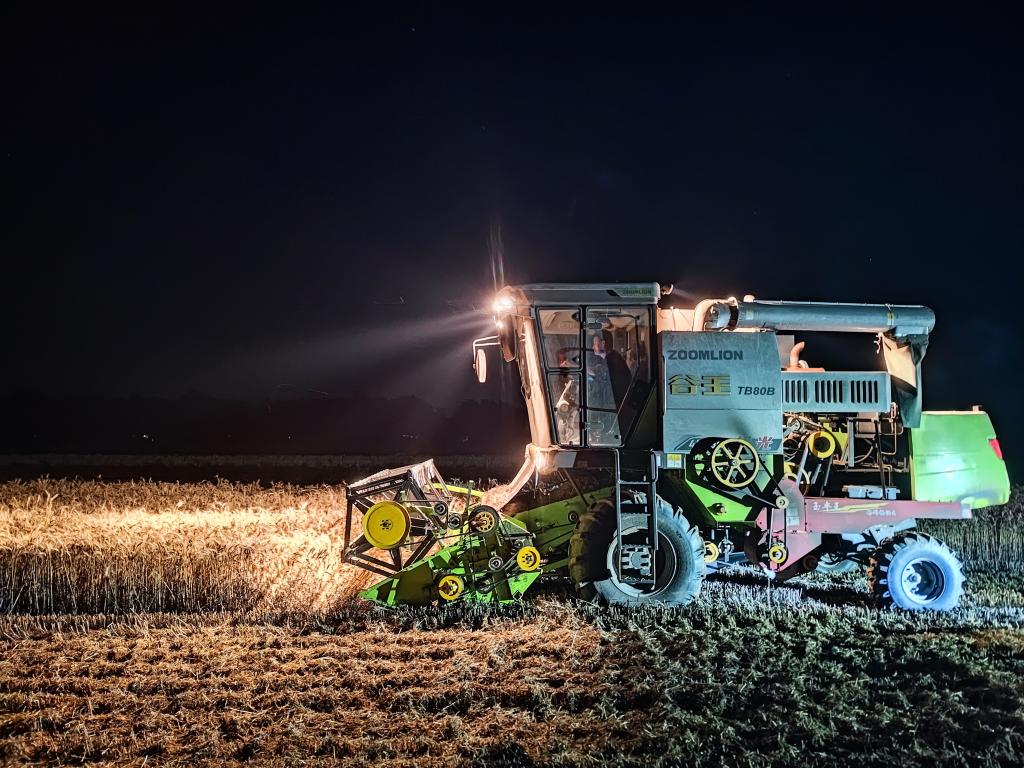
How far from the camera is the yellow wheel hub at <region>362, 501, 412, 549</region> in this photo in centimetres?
770

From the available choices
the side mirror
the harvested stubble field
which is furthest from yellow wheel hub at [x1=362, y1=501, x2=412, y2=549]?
the side mirror

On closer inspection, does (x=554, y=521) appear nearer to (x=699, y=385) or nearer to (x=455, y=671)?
(x=699, y=385)

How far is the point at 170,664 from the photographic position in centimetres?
626

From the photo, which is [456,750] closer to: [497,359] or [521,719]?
[521,719]

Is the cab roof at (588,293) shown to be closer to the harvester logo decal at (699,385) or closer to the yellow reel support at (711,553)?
the harvester logo decal at (699,385)

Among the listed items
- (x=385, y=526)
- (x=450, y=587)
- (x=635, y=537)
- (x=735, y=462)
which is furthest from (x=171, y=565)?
(x=735, y=462)

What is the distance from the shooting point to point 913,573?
832 centimetres

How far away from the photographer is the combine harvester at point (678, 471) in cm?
789

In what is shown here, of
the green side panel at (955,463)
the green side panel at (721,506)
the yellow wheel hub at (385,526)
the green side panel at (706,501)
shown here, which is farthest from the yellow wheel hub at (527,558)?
the green side panel at (955,463)

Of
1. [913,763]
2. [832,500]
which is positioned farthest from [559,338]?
[913,763]

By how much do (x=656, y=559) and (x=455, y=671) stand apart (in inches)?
98.6

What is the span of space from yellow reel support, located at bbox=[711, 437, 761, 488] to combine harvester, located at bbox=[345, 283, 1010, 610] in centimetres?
2

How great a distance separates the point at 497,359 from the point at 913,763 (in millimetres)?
5440

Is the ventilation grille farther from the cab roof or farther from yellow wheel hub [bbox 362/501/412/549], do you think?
yellow wheel hub [bbox 362/501/412/549]
